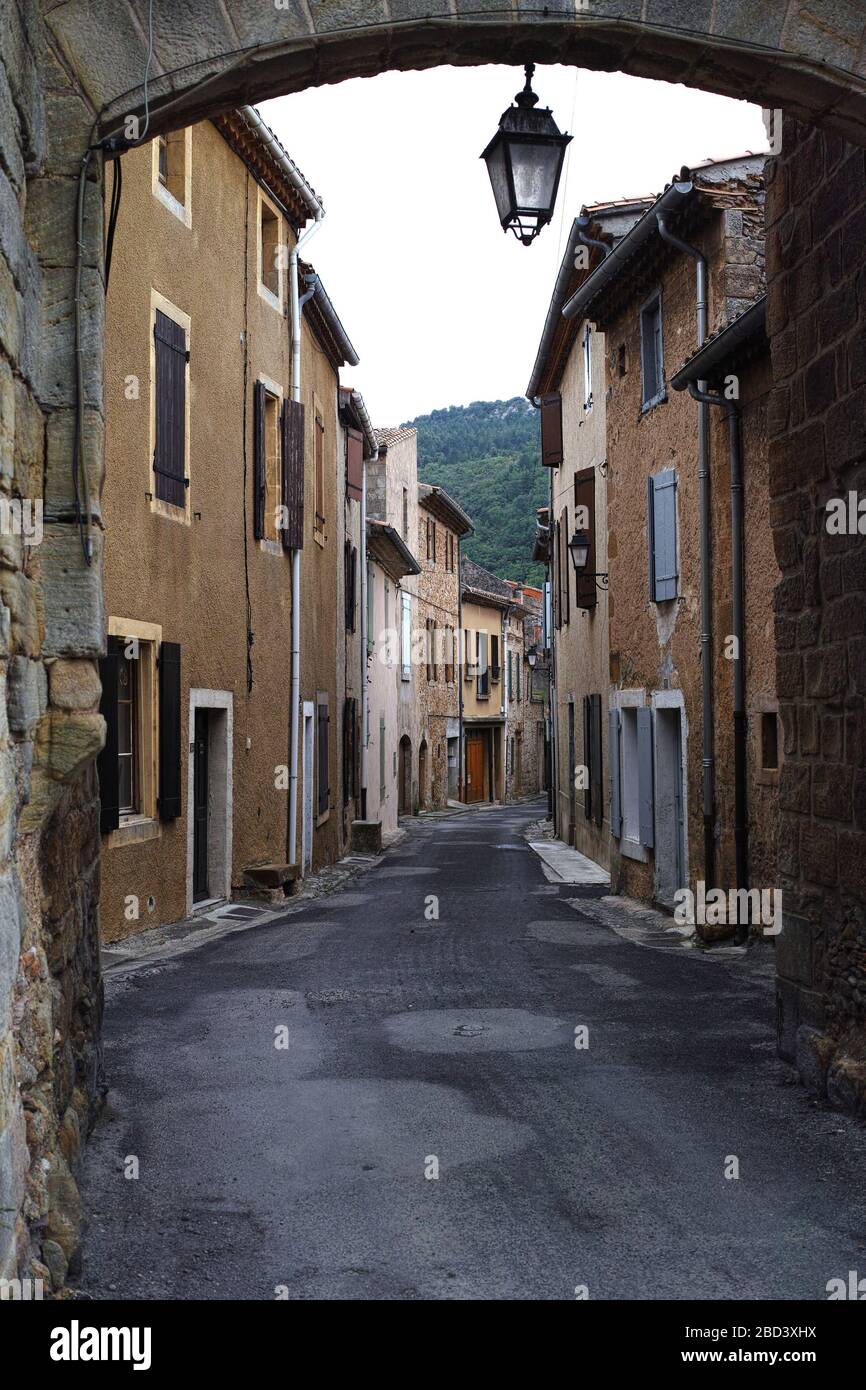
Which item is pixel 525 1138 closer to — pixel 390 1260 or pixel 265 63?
pixel 390 1260

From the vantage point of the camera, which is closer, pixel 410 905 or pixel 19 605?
pixel 19 605

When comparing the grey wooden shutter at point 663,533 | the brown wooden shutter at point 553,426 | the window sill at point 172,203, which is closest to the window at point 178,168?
the window sill at point 172,203

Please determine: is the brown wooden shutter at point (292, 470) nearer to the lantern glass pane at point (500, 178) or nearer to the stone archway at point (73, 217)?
the lantern glass pane at point (500, 178)

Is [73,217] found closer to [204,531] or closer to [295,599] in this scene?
[204,531]

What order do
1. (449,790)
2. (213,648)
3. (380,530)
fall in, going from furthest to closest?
(449,790) < (380,530) < (213,648)

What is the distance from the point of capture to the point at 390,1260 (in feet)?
14.0

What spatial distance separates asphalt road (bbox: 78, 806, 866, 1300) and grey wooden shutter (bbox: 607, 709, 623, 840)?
662 cm

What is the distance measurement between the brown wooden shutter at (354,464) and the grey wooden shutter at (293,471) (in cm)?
636

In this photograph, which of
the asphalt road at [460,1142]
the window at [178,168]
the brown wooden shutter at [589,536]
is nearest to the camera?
the asphalt road at [460,1142]

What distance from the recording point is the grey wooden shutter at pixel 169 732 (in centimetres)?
1209

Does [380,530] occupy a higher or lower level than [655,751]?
higher

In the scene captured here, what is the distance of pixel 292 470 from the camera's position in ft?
53.3
